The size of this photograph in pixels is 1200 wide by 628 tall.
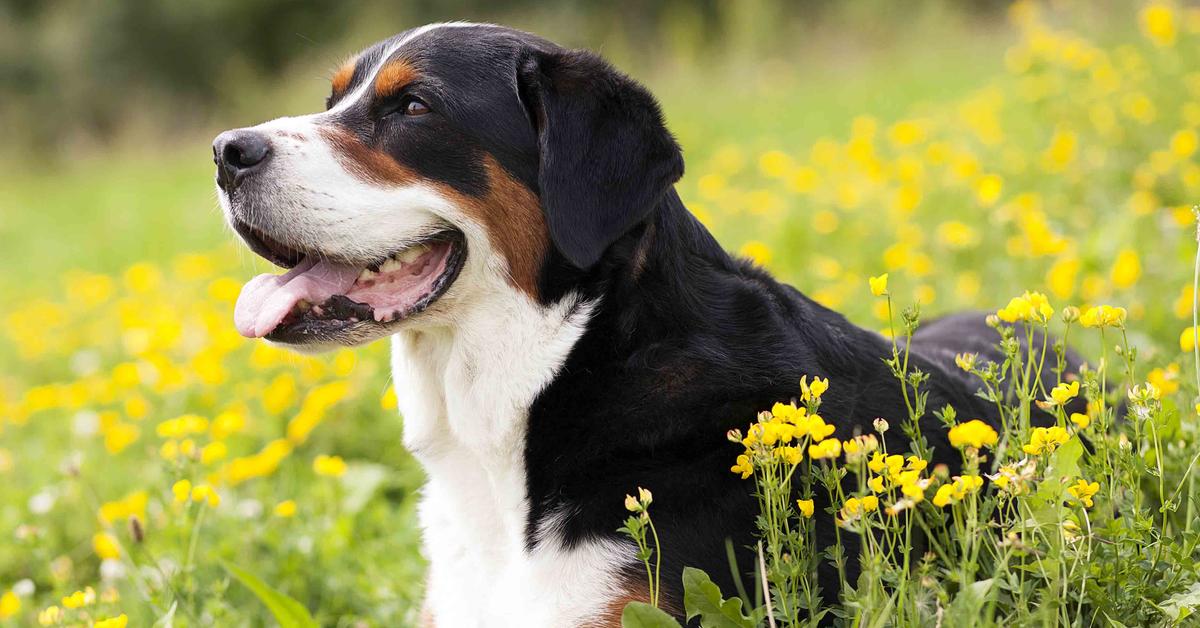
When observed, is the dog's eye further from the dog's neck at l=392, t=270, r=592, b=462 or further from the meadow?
the meadow

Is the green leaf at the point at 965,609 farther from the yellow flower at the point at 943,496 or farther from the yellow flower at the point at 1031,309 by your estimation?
the yellow flower at the point at 1031,309

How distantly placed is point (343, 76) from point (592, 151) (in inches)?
35.7

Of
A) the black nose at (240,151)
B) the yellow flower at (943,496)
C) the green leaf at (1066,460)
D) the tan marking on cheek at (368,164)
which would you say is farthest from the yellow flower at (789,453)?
the black nose at (240,151)

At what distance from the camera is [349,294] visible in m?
2.74

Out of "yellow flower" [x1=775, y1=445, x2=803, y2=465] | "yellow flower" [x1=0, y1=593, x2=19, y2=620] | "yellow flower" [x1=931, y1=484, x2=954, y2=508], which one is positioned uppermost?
"yellow flower" [x1=931, y1=484, x2=954, y2=508]

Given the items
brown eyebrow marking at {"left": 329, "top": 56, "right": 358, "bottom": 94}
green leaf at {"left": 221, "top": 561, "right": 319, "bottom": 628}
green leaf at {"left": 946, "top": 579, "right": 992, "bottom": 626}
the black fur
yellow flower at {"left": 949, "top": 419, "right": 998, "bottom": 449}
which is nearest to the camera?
green leaf at {"left": 946, "top": 579, "right": 992, "bottom": 626}

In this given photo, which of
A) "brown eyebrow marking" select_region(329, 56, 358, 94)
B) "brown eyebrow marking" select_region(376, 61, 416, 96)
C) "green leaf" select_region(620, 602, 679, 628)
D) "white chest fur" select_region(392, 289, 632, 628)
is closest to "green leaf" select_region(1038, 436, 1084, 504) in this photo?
"green leaf" select_region(620, 602, 679, 628)

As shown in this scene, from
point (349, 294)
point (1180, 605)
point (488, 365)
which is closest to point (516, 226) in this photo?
point (488, 365)

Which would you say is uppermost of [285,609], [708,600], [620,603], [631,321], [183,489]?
[631,321]

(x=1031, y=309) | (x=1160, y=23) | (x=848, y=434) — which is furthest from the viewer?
(x=1160, y=23)

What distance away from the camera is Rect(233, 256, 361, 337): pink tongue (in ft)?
8.95

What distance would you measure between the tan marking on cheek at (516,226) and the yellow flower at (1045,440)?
1.15 meters

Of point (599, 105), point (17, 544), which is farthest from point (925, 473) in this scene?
point (17, 544)

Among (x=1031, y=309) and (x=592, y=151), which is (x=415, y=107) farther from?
(x=1031, y=309)
